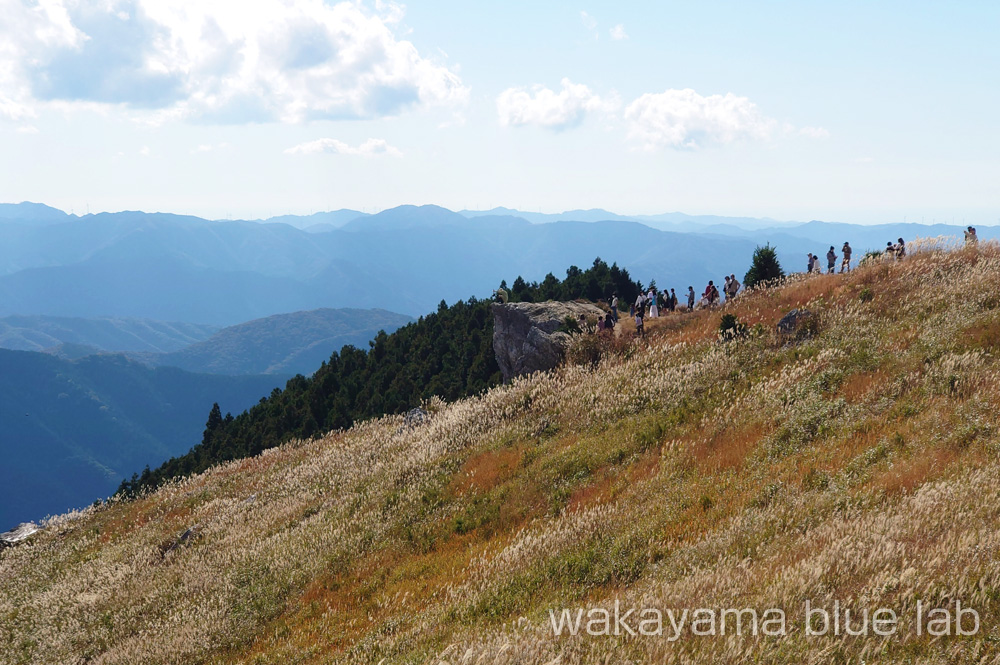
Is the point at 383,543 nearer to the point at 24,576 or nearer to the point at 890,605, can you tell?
the point at 890,605

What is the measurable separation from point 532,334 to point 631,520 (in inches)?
741

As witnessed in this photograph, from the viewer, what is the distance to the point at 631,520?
8688 mm

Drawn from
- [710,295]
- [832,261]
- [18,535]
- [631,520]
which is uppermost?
[832,261]

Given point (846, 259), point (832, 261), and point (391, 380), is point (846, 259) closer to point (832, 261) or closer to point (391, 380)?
point (832, 261)

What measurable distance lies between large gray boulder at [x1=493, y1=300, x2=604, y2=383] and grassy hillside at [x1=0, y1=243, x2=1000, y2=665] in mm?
5867

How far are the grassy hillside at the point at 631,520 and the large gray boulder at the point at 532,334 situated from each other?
5867mm

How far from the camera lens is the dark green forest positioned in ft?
136

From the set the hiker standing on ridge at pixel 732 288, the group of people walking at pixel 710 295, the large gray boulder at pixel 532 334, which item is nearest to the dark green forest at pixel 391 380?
the large gray boulder at pixel 532 334

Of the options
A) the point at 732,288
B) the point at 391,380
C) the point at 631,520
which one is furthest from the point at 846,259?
the point at 391,380

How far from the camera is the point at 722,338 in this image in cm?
1734

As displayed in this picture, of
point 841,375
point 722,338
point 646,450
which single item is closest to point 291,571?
point 646,450

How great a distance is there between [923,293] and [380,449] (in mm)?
16394

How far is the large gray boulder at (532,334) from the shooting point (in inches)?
1015

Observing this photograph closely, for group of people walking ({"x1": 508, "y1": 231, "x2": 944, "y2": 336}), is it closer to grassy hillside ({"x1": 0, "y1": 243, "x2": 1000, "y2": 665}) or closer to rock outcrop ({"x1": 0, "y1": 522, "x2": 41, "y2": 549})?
grassy hillside ({"x1": 0, "y1": 243, "x2": 1000, "y2": 665})
